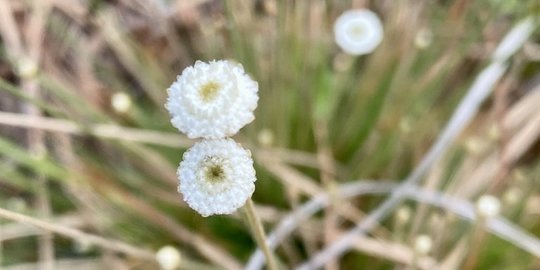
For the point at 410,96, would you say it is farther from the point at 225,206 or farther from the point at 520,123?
the point at 225,206

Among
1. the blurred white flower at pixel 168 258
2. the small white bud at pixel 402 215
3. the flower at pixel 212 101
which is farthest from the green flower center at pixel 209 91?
the small white bud at pixel 402 215

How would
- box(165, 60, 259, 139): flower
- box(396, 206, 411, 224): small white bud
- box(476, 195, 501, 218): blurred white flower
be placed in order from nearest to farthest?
box(165, 60, 259, 139): flower < box(476, 195, 501, 218): blurred white flower < box(396, 206, 411, 224): small white bud

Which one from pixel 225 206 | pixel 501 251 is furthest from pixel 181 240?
pixel 225 206

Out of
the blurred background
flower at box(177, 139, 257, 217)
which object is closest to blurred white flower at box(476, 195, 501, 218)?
the blurred background

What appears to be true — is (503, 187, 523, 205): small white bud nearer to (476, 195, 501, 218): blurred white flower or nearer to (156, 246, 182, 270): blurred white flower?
(476, 195, 501, 218): blurred white flower

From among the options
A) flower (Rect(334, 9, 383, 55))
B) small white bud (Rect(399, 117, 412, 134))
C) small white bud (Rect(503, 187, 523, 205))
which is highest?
flower (Rect(334, 9, 383, 55))
